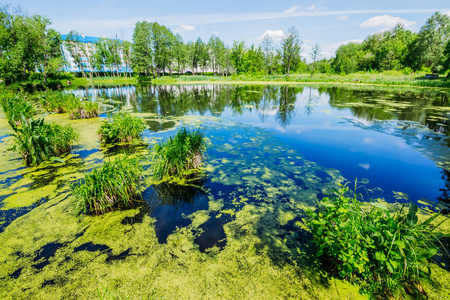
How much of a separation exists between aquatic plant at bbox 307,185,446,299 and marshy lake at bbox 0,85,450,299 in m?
0.33

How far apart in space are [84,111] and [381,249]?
13.3 metres

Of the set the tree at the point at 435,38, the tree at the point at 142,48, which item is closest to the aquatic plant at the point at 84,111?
the tree at the point at 142,48

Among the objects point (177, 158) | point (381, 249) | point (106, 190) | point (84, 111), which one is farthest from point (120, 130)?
point (381, 249)

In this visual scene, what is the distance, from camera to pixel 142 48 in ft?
154

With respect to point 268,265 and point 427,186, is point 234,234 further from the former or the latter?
point 427,186

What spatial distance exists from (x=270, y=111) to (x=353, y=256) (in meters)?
12.0

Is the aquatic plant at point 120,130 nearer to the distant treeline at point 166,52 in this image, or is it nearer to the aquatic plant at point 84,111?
the aquatic plant at point 84,111

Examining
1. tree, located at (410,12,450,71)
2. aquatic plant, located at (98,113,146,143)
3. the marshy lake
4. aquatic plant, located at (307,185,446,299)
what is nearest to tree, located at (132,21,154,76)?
the marshy lake

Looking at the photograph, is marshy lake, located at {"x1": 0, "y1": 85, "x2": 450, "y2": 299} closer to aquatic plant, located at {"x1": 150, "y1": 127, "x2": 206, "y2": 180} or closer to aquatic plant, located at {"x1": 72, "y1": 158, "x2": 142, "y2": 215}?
aquatic plant, located at {"x1": 72, "y1": 158, "x2": 142, "y2": 215}

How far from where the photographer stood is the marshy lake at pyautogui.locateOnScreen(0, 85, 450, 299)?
2486 millimetres

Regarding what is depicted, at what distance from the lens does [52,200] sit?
4.08m

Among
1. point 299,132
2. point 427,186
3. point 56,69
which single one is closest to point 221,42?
point 56,69

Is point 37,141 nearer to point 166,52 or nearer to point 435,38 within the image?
point 166,52

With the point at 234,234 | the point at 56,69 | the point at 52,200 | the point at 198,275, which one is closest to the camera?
the point at 198,275
